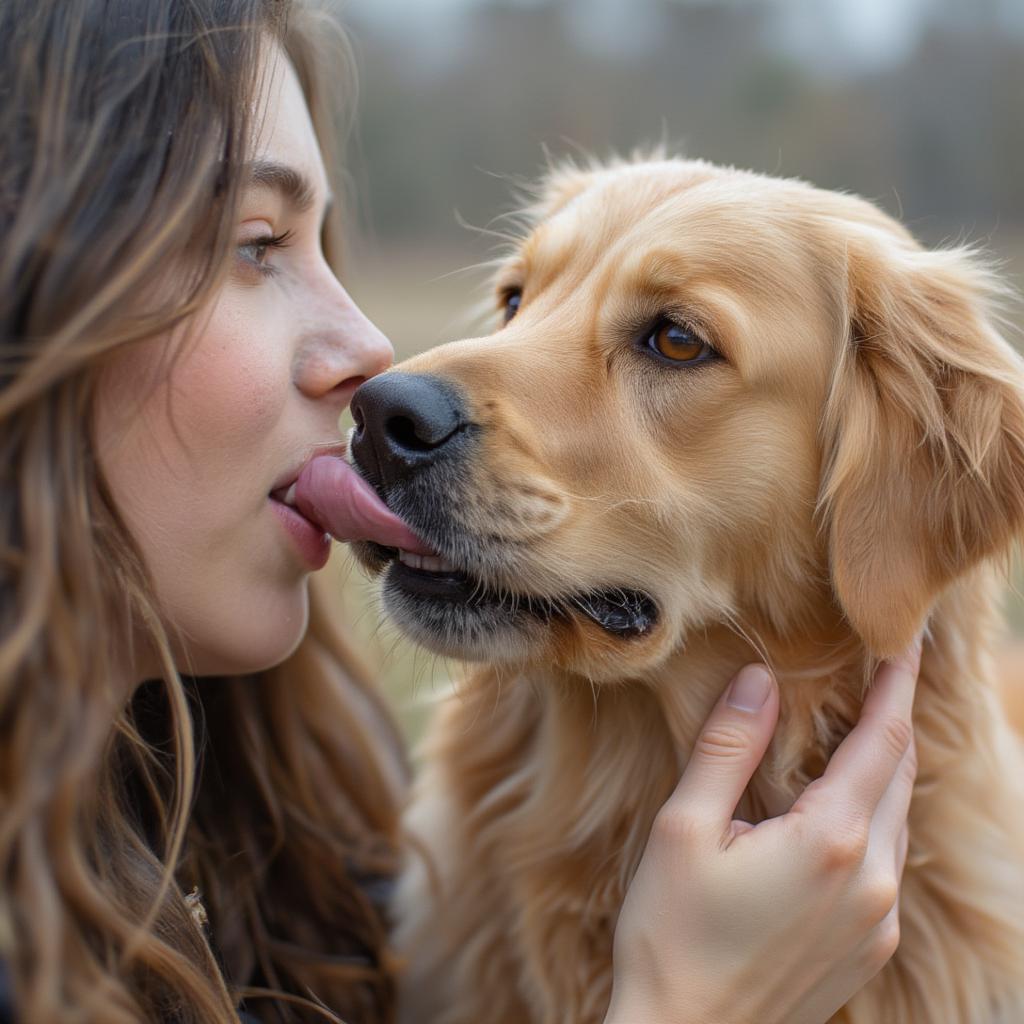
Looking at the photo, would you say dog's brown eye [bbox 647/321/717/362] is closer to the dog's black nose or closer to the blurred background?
the dog's black nose

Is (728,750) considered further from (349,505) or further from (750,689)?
(349,505)

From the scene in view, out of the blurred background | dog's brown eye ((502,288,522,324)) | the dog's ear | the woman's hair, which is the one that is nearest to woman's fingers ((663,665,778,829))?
the dog's ear

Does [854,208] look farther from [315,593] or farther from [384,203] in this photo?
[384,203]

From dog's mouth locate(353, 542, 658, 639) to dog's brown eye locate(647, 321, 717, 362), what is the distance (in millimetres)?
430

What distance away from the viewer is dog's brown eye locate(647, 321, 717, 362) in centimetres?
198

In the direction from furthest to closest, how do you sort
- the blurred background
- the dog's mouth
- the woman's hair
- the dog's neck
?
the blurred background < the dog's neck < the dog's mouth < the woman's hair

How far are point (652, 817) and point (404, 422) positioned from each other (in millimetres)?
928

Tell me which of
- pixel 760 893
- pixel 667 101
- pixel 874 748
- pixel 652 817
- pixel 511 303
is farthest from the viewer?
pixel 667 101

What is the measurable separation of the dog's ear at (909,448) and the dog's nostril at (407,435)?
0.71 meters

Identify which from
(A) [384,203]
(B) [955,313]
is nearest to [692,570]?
(B) [955,313]

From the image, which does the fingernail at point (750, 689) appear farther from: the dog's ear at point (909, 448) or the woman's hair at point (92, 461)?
the woman's hair at point (92, 461)

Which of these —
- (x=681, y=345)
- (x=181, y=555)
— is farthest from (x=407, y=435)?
(x=681, y=345)

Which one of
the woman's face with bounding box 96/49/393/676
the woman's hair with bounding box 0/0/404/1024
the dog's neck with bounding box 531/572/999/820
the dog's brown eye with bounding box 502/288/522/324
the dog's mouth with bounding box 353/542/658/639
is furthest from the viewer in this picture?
the dog's brown eye with bounding box 502/288/522/324

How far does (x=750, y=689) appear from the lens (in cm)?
199
